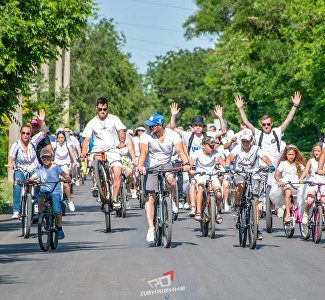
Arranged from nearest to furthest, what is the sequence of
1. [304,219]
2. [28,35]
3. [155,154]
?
[155,154], [304,219], [28,35]

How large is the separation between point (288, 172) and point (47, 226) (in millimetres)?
4461

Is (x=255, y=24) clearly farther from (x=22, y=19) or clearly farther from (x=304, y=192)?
(x=304, y=192)

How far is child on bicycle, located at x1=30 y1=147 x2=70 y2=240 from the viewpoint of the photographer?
643 inches

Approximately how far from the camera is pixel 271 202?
1928cm

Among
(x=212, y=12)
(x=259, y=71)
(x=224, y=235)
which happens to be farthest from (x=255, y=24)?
(x=224, y=235)

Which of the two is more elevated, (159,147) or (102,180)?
(159,147)

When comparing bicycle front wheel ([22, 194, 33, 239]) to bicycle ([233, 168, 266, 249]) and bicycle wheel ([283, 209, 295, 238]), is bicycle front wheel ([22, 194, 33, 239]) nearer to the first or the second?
bicycle ([233, 168, 266, 249])

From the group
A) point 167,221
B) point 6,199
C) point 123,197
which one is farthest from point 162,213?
point 6,199

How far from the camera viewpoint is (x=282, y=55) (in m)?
52.4

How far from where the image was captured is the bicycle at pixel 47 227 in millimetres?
15859

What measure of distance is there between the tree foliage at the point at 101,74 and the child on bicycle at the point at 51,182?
60520 mm

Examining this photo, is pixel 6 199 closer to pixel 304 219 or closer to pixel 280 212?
pixel 280 212

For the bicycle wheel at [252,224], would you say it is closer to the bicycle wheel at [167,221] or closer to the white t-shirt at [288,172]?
the bicycle wheel at [167,221]

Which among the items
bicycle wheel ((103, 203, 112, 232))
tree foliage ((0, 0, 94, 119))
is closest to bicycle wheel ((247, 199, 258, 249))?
bicycle wheel ((103, 203, 112, 232))
